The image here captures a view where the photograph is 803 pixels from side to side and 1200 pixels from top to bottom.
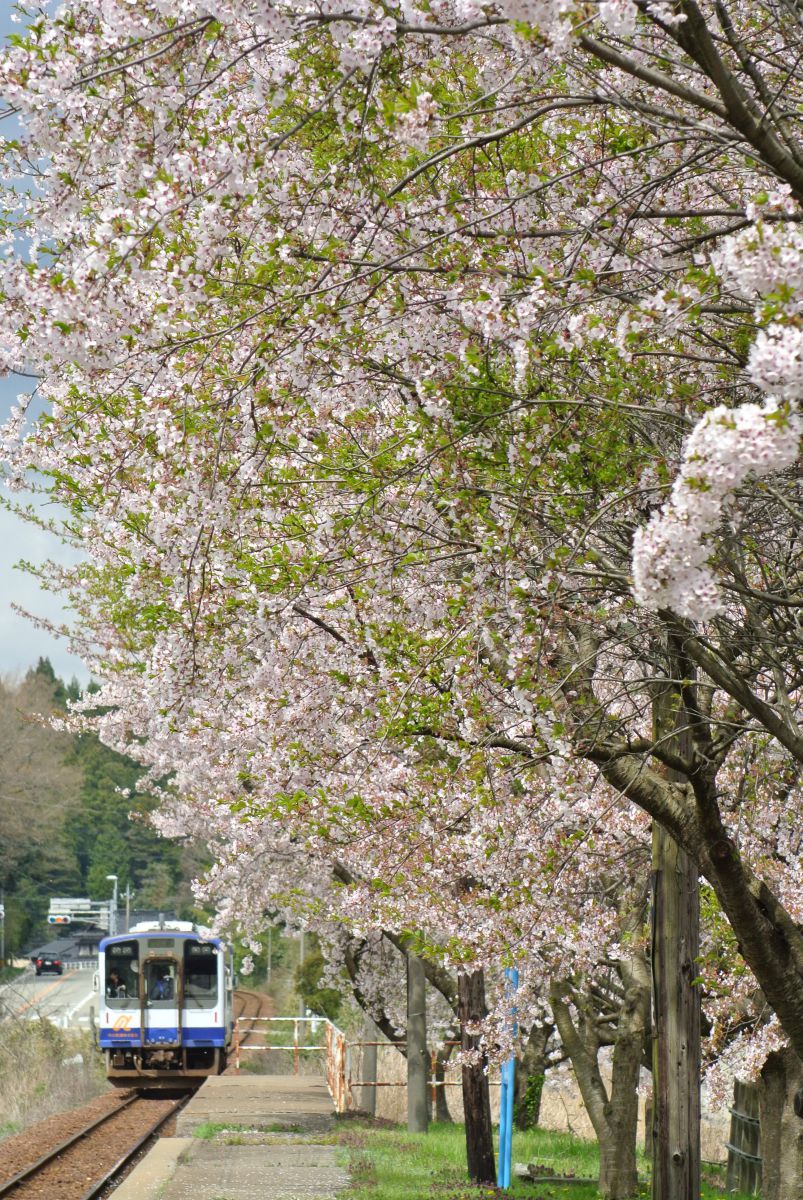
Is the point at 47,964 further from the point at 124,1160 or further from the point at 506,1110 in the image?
the point at 506,1110

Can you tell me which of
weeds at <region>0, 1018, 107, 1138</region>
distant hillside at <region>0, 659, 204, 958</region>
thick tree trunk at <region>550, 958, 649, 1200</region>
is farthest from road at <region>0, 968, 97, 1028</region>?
thick tree trunk at <region>550, 958, 649, 1200</region>

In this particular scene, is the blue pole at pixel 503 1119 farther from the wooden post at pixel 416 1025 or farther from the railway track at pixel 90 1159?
the wooden post at pixel 416 1025

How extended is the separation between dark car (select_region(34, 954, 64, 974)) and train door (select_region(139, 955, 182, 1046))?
51091 millimetres

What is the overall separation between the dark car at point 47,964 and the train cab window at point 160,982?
5116 centimetres

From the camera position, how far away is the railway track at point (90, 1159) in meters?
15.5

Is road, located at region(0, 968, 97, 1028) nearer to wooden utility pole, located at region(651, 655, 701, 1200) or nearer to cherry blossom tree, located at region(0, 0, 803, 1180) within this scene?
wooden utility pole, located at region(651, 655, 701, 1200)

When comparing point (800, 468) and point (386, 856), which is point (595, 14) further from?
point (386, 856)

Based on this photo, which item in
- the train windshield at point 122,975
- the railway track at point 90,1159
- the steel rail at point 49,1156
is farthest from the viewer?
the train windshield at point 122,975

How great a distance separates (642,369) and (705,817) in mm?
2203

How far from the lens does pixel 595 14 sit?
4457 millimetres

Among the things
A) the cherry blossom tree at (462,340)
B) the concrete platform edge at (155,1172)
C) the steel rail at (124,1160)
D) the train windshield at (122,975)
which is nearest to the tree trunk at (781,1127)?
the cherry blossom tree at (462,340)

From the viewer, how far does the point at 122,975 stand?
29.2 metres

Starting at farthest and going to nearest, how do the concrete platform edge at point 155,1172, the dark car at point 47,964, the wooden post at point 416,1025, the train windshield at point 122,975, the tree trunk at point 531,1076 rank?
1. the dark car at point 47,964
2. the train windshield at point 122,975
3. the tree trunk at point 531,1076
4. the wooden post at point 416,1025
5. the concrete platform edge at point 155,1172

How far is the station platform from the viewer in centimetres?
1309
